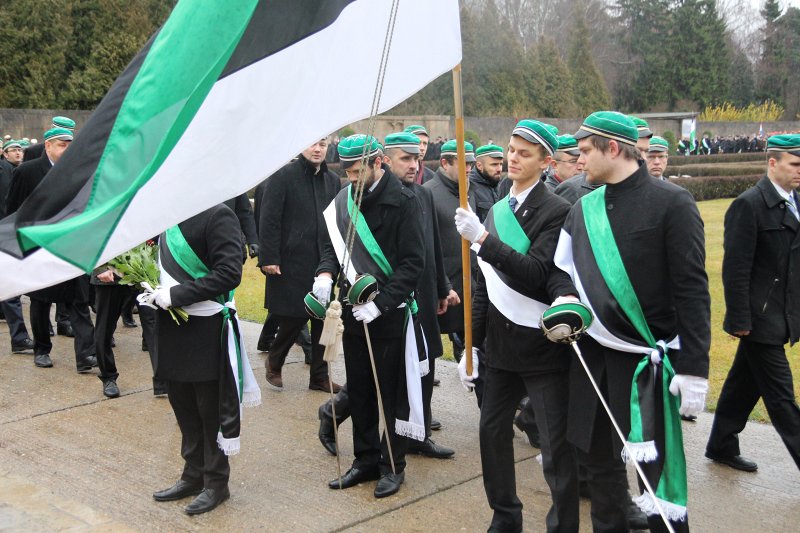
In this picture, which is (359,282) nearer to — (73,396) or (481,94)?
(73,396)

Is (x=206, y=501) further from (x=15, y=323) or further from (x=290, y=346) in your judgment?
(x=15, y=323)

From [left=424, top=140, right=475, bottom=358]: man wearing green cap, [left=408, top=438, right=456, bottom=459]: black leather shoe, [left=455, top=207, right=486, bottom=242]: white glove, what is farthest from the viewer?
[left=424, top=140, right=475, bottom=358]: man wearing green cap

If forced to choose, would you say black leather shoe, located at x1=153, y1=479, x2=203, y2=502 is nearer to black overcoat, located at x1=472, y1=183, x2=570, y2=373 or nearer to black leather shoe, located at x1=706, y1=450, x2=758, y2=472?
black overcoat, located at x1=472, y1=183, x2=570, y2=373

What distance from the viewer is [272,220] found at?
285 inches

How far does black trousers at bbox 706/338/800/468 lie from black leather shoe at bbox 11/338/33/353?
644cm

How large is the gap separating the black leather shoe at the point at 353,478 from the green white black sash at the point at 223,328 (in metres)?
0.68

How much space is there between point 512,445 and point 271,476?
180 cm

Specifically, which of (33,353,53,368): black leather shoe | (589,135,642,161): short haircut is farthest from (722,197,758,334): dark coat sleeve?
(33,353,53,368): black leather shoe

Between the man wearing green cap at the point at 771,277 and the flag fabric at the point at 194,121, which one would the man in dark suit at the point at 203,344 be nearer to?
the flag fabric at the point at 194,121

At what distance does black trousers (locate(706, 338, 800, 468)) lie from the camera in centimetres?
515

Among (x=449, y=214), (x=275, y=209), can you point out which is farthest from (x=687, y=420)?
(x=275, y=209)

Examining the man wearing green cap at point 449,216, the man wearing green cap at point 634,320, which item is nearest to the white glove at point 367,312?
the man wearing green cap at point 634,320

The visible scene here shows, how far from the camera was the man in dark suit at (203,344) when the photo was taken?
15.9ft

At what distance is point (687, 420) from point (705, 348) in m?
3.01
